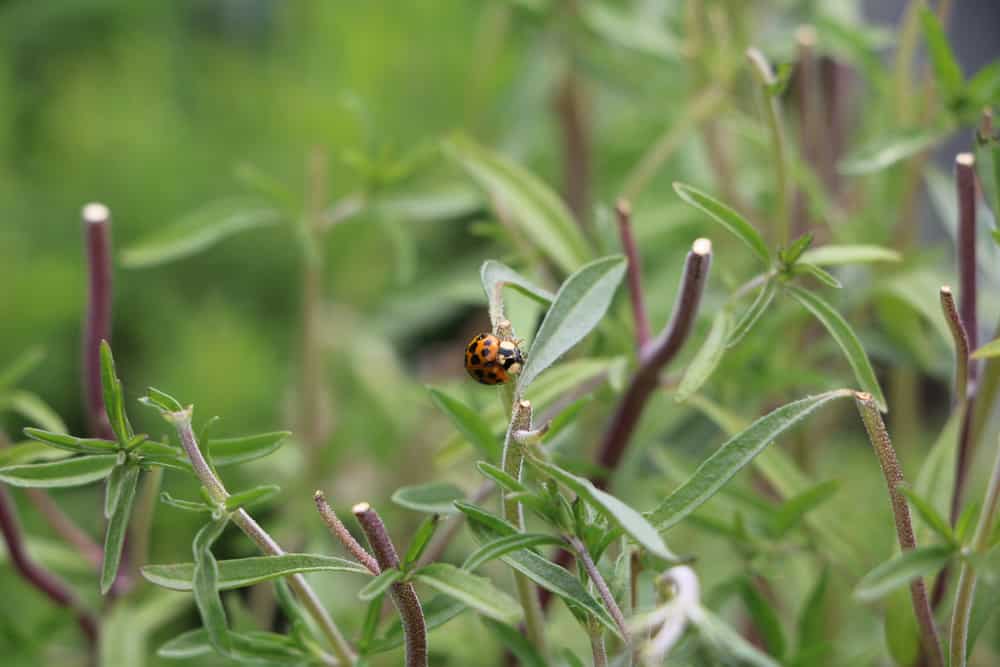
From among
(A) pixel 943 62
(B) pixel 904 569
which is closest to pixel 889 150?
(A) pixel 943 62

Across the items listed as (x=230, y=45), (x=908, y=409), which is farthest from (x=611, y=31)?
(x=230, y=45)

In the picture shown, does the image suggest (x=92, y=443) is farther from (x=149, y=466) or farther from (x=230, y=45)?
(x=230, y=45)

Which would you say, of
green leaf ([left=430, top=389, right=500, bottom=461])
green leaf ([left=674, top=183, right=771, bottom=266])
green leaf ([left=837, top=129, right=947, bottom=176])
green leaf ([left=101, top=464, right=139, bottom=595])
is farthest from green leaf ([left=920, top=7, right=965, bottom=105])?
green leaf ([left=101, top=464, right=139, bottom=595])

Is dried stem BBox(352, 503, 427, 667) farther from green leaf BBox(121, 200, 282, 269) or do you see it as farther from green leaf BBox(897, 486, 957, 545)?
green leaf BBox(121, 200, 282, 269)

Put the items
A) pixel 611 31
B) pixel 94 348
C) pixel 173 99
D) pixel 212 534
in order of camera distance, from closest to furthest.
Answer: pixel 212 534
pixel 94 348
pixel 611 31
pixel 173 99

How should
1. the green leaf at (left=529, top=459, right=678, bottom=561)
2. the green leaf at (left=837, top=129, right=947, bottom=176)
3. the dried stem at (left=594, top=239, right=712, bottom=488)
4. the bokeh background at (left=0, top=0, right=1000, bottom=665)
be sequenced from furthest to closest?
the bokeh background at (left=0, top=0, right=1000, bottom=665) < the green leaf at (left=837, top=129, right=947, bottom=176) < the dried stem at (left=594, top=239, right=712, bottom=488) < the green leaf at (left=529, top=459, right=678, bottom=561)

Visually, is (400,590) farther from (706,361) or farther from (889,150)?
(889,150)

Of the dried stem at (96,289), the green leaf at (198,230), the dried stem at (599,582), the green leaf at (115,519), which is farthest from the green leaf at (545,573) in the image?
the green leaf at (198,230)
